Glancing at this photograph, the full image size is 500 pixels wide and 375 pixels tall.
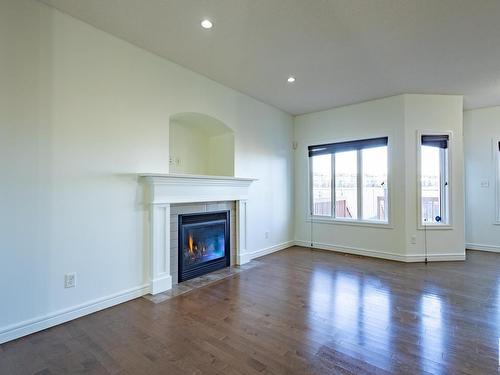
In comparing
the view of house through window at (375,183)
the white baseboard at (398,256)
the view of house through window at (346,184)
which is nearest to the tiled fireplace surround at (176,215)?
the view of house through window at (346,184)

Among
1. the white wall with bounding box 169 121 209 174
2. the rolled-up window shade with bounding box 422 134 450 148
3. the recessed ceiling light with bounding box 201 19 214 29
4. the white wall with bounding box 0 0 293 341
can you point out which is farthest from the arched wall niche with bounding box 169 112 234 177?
the rolled-up window shade with bounding box 422 134 450 148

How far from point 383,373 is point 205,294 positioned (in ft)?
6.39

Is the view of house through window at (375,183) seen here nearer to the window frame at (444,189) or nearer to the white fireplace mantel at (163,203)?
the window frame at (444,189)

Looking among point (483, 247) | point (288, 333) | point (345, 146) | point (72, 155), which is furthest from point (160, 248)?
point (483, 247)

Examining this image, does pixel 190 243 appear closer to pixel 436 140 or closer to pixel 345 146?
pixel 345 146

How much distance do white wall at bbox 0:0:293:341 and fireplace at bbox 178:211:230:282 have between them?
0.58 m

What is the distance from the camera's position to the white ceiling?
2.39m

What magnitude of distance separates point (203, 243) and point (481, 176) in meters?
5.59

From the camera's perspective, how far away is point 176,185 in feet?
10.9

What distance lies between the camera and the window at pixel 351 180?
193 inches

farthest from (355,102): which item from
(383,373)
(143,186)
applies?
(383,373)

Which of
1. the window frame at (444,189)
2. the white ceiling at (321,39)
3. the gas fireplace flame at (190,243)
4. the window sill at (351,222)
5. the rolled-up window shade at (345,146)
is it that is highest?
the white ceiling at (321,39)

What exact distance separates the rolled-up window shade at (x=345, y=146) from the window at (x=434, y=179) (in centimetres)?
68

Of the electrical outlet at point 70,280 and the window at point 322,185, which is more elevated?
the window at point 322,185
